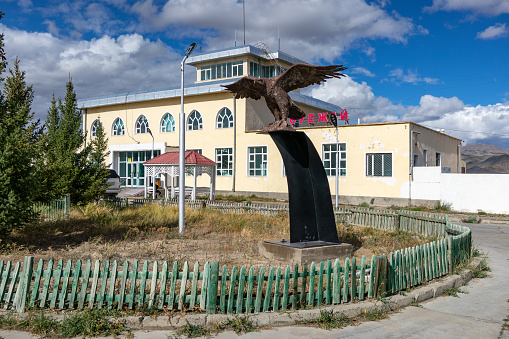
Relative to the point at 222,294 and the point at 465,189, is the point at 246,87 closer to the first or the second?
the point at 222,294

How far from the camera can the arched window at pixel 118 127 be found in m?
37.5

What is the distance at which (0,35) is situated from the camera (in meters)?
9.60

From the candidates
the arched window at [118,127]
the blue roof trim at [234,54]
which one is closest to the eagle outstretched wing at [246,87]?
the blue roof trim at [234,54]

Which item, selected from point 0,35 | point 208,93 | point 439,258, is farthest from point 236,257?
point 208,93

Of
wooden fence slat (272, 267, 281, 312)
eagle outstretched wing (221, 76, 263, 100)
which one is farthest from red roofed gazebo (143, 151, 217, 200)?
wooden fence slat (272, 267, 281, 312)

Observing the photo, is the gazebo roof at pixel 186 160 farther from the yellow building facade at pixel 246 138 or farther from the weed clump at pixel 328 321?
the weed clump at pixel 328 321

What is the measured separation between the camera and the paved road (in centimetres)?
511

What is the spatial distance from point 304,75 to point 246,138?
21.7 metres

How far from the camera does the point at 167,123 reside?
34750 millimetres

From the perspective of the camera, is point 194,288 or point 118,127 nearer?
point 194,288

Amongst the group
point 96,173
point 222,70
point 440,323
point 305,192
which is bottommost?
point 440,323

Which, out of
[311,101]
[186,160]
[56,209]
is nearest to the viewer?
[56,209]

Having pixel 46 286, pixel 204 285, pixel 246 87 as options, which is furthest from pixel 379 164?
pixel 46 286

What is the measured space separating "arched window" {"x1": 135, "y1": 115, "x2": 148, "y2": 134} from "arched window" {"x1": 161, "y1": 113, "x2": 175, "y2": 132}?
184 centimetres
